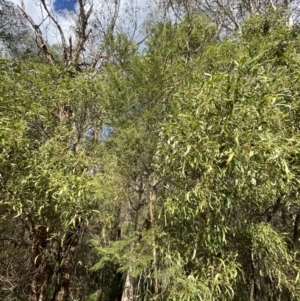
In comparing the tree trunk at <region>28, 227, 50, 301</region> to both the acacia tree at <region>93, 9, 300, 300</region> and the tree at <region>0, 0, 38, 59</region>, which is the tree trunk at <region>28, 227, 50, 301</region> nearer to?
the acacia tree at <region>93, 9, 300, 300</region>

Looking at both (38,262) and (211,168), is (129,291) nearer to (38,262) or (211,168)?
(38,262)

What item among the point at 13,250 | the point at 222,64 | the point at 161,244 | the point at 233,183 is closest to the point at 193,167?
the point at 233,183

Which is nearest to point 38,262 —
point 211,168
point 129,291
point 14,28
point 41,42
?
point 129,291

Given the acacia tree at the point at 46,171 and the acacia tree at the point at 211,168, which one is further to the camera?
the acacia tree at the point at 46,171

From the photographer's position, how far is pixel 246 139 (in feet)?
5.41

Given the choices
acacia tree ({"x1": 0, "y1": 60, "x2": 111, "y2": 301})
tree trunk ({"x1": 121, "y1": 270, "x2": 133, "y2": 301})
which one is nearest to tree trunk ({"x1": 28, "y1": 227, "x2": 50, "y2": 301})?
acacia tree ({"x1": 0, "y1": 60, "x2": 111, "y2": 301})

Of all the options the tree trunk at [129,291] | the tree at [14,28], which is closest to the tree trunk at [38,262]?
the tree trunk at [129,291]

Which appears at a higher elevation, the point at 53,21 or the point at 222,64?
the point at 53,21

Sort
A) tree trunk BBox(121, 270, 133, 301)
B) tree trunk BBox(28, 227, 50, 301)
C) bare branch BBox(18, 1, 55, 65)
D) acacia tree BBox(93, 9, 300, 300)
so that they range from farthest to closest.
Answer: bare branch BBox(18, 1, 55, 65) → tree trunk BBox(121, 270, 133, 301) → tree trunk BBox(28, 227, 50, 301) → acacia tree BBox(93, 9, 300, 300)

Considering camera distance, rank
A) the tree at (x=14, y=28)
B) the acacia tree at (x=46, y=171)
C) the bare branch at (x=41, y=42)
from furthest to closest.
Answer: the tree at (x=14, y=28) → the bare branch at (x=41, y=42) → the acacia tree at (x=46, y=171)

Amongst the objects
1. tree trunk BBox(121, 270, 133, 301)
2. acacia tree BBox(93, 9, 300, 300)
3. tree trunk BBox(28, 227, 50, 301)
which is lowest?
tree trunk BBox(121, 270, 133, 301)

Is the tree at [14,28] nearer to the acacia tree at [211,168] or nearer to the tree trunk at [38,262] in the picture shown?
the acacia tree at [211,168]

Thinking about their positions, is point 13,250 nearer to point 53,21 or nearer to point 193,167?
point 193,167

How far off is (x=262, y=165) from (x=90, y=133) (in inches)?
83.6
